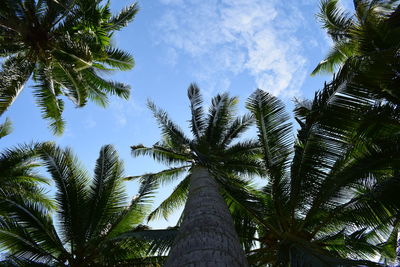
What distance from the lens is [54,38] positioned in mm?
11578

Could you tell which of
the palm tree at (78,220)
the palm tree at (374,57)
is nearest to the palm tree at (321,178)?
the palm tree at (374,57)

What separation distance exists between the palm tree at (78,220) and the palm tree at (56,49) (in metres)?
3.49

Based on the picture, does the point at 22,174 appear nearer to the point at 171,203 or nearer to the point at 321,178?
the point at 171,203

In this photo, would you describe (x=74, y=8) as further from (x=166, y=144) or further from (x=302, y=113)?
(x=302, y=113)

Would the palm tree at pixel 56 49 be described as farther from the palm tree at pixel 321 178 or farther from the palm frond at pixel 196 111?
the palm tree at pixel 321 178

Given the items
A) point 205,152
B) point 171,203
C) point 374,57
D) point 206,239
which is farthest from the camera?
point 171,203

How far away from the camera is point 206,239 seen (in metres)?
3.36

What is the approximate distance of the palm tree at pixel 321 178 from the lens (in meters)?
6.02

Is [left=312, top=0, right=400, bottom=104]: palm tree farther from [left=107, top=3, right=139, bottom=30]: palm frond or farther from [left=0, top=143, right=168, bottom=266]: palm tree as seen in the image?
[left=107, top=3, right=139, bottom=30]: palm frond

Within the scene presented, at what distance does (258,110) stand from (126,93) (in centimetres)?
808

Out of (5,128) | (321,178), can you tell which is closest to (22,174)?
(5,128)

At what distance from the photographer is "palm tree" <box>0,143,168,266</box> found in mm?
7988

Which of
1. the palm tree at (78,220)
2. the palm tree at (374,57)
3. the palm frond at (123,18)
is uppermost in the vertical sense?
the palm frond at (123,18)

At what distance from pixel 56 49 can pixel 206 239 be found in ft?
34.8
